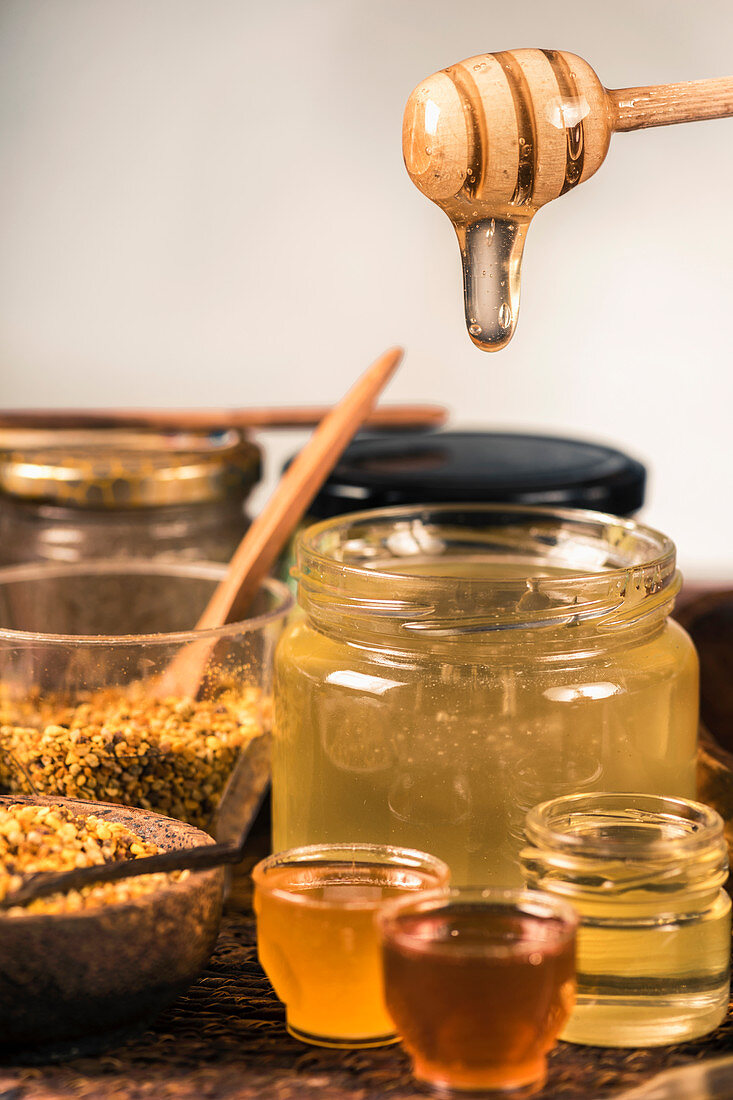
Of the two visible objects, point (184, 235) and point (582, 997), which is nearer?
point (582, 997)

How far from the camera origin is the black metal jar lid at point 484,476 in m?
0.76

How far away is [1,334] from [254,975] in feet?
3.30

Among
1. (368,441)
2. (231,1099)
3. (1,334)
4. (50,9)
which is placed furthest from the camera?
(1,334)

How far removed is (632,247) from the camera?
1303mm

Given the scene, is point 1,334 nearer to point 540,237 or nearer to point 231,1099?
point 540,237

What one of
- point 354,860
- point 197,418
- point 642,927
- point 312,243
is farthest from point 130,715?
point 312,243

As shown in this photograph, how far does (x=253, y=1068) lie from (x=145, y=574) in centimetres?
33

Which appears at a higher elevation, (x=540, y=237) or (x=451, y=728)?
(x=540, y=237)

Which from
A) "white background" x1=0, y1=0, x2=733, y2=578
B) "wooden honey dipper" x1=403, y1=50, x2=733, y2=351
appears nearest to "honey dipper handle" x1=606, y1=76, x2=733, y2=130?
"wooden honey dipper" x1=403, y1=50, x2=733, y2=351

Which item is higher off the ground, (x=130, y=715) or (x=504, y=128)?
(x=504, y=128)

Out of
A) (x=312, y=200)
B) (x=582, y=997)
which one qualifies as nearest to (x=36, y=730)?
(x=582, y=997)

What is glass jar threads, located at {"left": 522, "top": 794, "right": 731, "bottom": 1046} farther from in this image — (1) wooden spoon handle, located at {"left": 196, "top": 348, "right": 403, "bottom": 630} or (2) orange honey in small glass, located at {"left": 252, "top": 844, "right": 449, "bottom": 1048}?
(1) wooden spoon handle, located at {"left": 196, "top": 348, "right": 403, "bottom": 630}

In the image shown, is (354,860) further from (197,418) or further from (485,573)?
(197,418)

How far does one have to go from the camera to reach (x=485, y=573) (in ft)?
2.17
